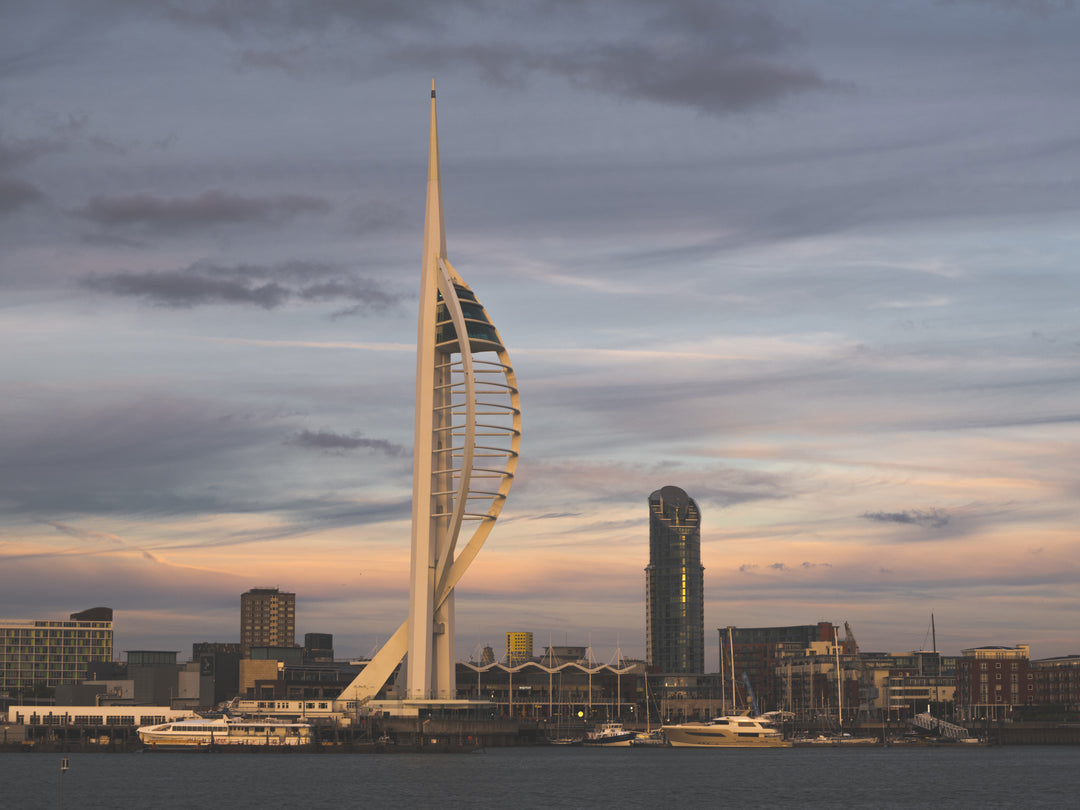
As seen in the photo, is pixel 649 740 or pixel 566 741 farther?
pixel 649 740

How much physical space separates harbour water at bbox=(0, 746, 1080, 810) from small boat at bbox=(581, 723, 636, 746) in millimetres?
33448

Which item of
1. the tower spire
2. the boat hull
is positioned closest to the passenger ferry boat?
the boat hull

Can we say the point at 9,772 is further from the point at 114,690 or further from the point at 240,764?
the point at 114,690

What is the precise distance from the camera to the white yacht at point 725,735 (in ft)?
552

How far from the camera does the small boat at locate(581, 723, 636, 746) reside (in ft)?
611

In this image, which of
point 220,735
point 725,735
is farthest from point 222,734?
point 725,735

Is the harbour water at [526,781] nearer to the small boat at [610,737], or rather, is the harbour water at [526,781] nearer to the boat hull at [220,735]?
the boat hull at [220,735]

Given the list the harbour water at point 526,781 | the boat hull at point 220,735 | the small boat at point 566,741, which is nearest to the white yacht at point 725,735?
the harbour water at point 526,781

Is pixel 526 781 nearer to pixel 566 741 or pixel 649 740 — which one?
pixel 566 741

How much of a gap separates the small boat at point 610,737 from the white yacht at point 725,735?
48.5 feet

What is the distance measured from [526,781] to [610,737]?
8354 centimetres

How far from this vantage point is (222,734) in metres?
142

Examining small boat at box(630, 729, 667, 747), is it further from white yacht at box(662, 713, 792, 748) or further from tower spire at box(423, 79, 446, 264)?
tower spire at box(423, 79, 446, 264)

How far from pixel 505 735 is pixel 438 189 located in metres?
55.5
